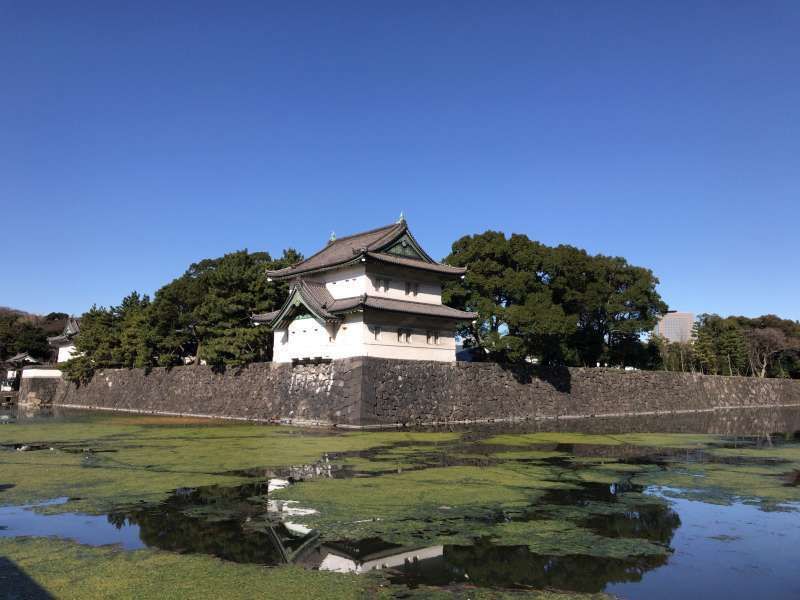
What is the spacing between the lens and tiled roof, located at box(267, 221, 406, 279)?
30672 millimetres

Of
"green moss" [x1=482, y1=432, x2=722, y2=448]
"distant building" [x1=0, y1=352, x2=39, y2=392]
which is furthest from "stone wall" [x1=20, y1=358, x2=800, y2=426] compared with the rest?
"distant building" [x1=0, y1=352, x2=39, y2=392]

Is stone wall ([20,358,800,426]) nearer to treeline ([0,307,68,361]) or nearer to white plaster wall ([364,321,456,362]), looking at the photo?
white plaster wall ([364,321,456,362])

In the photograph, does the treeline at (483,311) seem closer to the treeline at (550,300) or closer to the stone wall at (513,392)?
the treeline at (550,300)

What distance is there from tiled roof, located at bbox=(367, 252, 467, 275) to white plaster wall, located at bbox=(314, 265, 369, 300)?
1.05 meters

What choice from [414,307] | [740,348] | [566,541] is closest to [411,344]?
[414,307]

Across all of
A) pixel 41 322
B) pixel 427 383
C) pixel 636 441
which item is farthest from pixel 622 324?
pixel 41 322

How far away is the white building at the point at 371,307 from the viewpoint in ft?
94.3

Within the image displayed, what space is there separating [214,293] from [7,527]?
27.9 metres

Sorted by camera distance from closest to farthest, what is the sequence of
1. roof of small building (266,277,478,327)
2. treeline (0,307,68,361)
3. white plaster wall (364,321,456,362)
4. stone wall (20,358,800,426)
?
1. stone wall (20,358,800,426)
2. roof of small building (266,277,478,327)
3. white plaster wall (364,321,456,362)
4. treeline (0,307,68,361)

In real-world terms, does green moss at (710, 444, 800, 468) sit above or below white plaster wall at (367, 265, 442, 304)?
below

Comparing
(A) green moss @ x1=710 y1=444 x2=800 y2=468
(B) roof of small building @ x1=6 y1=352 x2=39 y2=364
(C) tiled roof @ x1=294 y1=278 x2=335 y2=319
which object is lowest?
(A) green moss @ x1=710 y1=444 x2=800 y2=468

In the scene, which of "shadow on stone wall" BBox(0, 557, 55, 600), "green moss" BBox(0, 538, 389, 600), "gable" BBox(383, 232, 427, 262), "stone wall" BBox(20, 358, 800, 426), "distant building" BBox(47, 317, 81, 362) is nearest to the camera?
"shadow on stone wall" BBox(0, 557, 55, 600)

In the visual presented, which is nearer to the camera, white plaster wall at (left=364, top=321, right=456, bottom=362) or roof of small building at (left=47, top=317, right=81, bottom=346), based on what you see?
white plaster wall at (left=364, top=321, right=456, bottom=362)

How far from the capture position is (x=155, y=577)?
6.23 m
